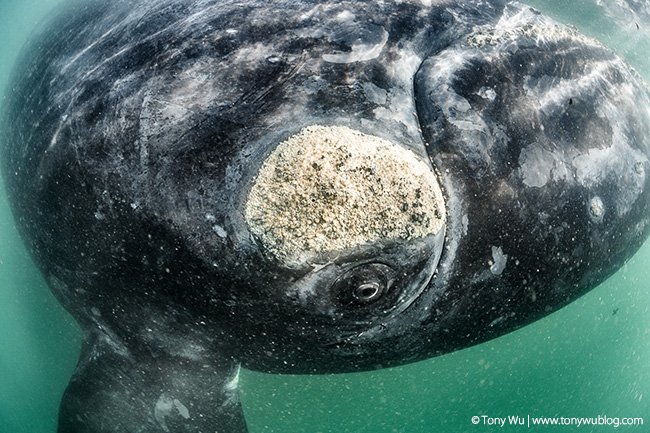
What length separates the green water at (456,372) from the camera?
678cm

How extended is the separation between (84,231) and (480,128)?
2.74 metres

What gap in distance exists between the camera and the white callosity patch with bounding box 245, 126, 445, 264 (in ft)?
8.28

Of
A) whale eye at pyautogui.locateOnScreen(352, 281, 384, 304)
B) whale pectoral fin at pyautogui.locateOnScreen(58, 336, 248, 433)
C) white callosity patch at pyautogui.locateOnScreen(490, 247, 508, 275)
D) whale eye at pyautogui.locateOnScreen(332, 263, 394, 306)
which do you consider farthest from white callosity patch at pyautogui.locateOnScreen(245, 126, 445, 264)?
whale pectoral fin at pyautogui.locateOnScreen(58, 336, 248, 433)

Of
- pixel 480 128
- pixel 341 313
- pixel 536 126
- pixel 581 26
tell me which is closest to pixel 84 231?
pixel 341 313

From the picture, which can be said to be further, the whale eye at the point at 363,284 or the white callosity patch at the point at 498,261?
the white callosity patch at the point at 498,261

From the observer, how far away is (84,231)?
3.47 meters

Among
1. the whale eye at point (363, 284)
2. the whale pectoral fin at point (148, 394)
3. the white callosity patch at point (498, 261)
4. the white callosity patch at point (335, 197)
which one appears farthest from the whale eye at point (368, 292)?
the whale pectoral fin at point (148, 394)

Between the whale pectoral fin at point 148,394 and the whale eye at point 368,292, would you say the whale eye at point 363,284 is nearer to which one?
the whale eye at point 368,292

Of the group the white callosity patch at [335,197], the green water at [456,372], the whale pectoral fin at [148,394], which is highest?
the white callosity patch at [335,197]

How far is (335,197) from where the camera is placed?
2.51 meters

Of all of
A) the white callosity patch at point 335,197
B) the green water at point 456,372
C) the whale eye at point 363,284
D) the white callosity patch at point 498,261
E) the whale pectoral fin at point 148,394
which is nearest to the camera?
the white callosity patch at point 335,197

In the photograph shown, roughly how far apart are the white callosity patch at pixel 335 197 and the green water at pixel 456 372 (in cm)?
384

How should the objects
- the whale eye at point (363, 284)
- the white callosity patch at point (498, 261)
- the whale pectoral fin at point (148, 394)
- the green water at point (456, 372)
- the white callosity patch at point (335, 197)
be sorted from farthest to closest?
the green water at point (456, 372)
the whale pectoral fin at point (148, 394)
the white callosity patch at point (498, 261)
the whale eye at point (363, 284)
the white callosity patch at point (335, 197)

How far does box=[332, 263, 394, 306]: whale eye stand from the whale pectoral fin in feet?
4.68
